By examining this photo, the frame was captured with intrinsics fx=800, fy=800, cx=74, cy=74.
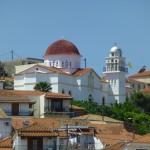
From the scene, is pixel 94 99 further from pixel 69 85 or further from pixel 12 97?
pixel 12 97

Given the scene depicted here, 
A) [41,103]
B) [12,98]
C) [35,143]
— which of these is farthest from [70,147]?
[41,103]

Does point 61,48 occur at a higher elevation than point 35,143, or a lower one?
higher

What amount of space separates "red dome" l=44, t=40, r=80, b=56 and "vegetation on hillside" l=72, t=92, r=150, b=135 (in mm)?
9031

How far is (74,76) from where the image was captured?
103m

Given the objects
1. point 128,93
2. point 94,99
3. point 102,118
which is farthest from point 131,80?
point 102,118

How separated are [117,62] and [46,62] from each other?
10632mm

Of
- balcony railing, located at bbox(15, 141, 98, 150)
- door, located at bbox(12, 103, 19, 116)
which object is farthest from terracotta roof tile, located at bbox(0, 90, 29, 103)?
balcony railing, located at bbox(15, 141, 98, 150)

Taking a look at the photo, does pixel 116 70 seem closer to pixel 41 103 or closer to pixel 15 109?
pixel 41 103

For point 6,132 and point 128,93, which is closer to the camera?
point 6,132

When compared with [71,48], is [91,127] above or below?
below

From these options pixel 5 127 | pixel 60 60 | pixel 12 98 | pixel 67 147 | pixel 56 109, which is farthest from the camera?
pixel 60 60

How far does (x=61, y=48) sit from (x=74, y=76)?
4680 mm

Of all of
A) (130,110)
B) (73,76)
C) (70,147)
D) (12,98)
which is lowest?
(70,147)

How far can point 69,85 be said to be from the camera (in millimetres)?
102062
